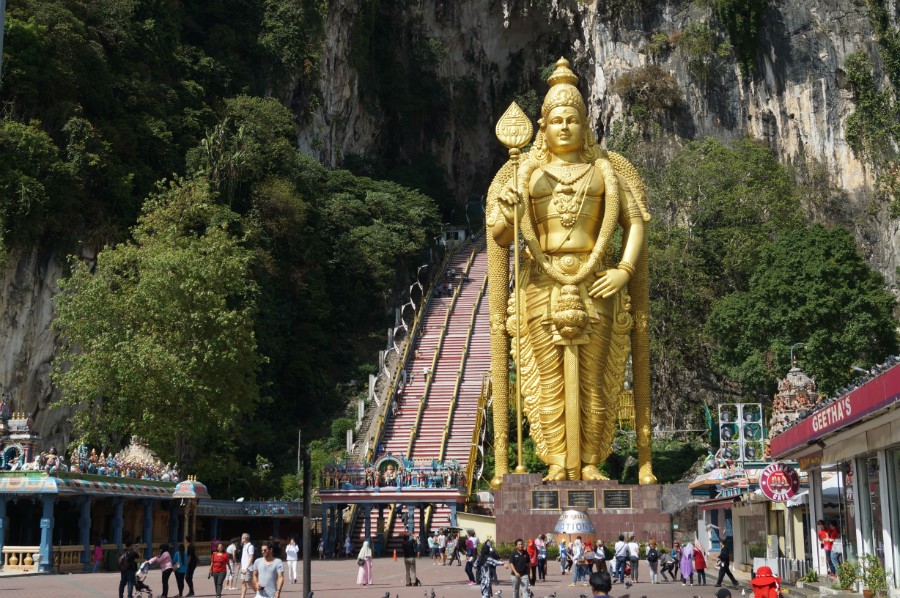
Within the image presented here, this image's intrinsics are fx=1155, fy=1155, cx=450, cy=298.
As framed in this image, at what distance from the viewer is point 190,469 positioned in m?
27.1

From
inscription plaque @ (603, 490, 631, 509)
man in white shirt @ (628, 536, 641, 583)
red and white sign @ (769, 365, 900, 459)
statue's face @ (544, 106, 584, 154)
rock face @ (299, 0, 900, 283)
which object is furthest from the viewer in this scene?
rock face @ (299, 0, 900, 283)

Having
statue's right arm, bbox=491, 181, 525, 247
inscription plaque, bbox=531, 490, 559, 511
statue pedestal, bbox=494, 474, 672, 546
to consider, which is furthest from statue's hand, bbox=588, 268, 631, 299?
inscription plaque, bbox=531, 490, 559, 511

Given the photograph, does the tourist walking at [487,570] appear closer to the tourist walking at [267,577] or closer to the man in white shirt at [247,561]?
the man in white shirt at [247,561]

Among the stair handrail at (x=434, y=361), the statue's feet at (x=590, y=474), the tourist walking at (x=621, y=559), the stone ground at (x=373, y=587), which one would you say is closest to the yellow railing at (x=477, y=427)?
the stair handrail at (x=434, y=361)

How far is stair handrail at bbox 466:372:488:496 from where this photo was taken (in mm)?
28170

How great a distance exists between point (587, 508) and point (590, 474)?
37.0 inches

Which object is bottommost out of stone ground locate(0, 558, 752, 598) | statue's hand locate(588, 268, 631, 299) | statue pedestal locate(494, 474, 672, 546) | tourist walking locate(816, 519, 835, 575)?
stone ground locate(0, 558, 752, 598)

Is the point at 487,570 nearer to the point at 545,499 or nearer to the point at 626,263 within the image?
the point at 545,499

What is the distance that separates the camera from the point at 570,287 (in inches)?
856

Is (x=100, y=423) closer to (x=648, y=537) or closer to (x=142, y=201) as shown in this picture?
(x=142, y=201)

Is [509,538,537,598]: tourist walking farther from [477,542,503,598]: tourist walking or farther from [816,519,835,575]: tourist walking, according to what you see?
[816,519,835,575]: tourist walking

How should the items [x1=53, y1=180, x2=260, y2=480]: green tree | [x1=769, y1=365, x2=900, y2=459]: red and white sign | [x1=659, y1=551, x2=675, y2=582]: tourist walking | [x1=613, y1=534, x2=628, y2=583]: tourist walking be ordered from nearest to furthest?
1. [x1=769, y1=365, x2=900, y2=459]: red and white sign
2. [x1=613, y1=534, x2=628, y2=583]: tourist walking
3. [x1=659, y1=551, x2=675, y2=582]: tourist walking
4. [x1=53, y1=180, x2=260, y2=480]: green tree

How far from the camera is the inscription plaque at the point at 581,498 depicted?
69.3ft

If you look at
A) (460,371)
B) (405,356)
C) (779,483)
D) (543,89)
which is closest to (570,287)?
(779,483)
